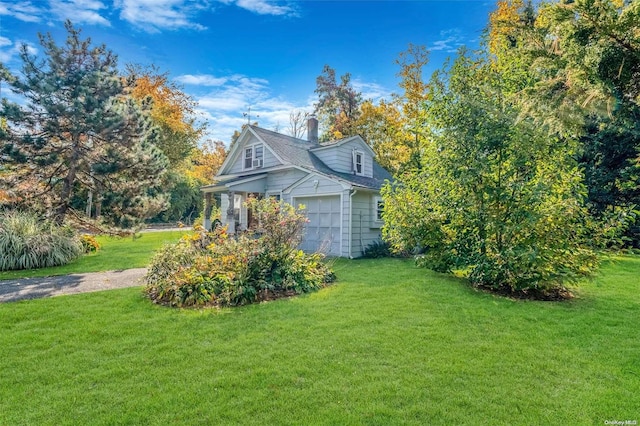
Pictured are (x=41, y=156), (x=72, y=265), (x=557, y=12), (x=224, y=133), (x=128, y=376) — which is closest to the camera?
(x=128, y=376)

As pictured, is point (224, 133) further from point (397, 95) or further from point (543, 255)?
point (543, 255)

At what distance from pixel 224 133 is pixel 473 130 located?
31900 millimetres

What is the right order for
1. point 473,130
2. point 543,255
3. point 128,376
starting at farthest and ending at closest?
point 473,130 → point 543,255 → point 128,376

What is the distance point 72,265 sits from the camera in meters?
9.61

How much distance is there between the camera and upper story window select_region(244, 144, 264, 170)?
1631 centimetres

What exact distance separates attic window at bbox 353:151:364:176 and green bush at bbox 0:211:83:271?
11776 mm

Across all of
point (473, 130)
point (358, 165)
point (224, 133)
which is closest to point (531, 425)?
point (473, 130)

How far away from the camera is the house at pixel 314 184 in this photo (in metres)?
12.4

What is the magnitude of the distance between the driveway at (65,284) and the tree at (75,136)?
388cm

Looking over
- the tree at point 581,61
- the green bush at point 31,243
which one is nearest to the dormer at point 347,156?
the green bush at point 31,243

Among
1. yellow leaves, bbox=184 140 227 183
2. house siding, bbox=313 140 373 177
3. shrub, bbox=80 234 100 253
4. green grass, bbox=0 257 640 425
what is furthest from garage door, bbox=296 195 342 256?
yellow leaves, bbox=184 140 227 183

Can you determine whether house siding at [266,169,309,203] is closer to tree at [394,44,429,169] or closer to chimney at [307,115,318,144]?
chimney at [307,115,318,144]

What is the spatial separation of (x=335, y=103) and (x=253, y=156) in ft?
46.7

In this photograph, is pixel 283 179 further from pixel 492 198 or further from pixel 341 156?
pixel 492 198
